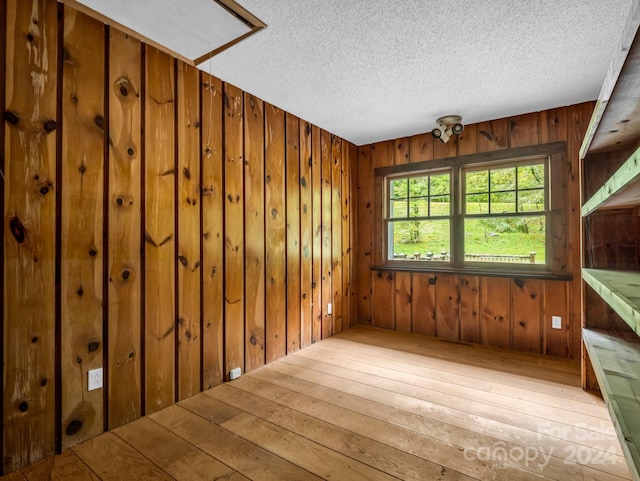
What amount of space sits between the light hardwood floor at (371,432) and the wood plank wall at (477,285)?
1.69 ft

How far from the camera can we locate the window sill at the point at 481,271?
311cm

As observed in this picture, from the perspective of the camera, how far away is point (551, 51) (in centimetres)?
213

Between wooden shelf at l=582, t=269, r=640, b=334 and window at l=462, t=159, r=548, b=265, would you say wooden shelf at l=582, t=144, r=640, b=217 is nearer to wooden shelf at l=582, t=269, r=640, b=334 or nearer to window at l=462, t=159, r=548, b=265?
wooden shelf at l=582, t=269, r=640, b=334

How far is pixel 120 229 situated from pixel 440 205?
326 centimetres

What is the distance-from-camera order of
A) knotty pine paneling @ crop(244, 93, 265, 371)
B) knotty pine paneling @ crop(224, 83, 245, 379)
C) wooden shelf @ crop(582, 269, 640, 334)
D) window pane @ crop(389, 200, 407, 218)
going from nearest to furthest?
1. wooden shelf @ crop(582, 269, 640, 334)
2. knotty pine paneling @ crop(224, 83, 245, 379)
3. knotty pine paneling @ crop(244, 93, 265, 371)
4. window pane @ crop(389, 200, 407, 218)

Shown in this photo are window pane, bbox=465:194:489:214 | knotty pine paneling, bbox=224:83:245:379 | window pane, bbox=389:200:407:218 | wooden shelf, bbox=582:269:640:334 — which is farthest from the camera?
window pane, bbox=389:200:407:218

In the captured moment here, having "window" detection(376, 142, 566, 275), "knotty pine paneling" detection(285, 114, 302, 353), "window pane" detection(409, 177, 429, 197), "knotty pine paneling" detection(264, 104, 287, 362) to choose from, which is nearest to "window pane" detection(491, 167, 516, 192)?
"window" detection(376, 142, 566, 275)

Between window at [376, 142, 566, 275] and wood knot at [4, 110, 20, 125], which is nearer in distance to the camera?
wood knot at [4, 110, 20, 125]

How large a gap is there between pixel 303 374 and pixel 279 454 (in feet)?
3.32

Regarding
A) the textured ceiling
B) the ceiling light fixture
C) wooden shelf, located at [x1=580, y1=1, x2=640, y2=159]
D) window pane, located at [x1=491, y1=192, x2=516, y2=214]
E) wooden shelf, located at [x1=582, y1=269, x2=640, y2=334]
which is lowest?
wooden shelf, located at [x1=582, y1=269, x2=640, y2=334]

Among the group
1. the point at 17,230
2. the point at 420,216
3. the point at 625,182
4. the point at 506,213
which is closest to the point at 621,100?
the point at 625,182

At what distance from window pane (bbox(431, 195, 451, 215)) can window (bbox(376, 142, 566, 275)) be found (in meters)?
0.01

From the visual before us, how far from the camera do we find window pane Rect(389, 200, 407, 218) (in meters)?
4.08

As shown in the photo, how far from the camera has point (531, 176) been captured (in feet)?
10.8
